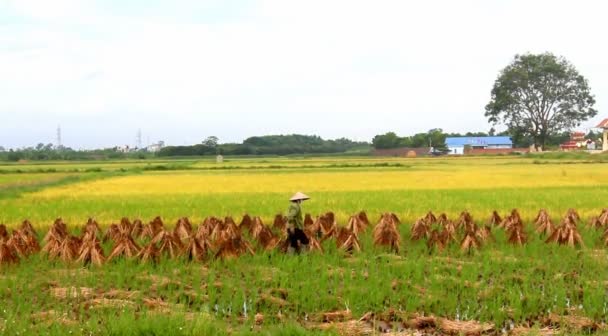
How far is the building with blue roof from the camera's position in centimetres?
10294

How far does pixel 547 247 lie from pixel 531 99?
6573 centimetres

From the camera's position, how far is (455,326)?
5359 millimetres

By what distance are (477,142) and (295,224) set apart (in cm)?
10201

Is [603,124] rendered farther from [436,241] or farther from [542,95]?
[436,241]

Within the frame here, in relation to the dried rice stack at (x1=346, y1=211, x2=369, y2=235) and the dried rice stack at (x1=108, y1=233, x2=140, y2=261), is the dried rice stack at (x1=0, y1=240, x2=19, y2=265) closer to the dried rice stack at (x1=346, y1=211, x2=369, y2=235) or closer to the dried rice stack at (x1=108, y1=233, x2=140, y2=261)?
the dried rice stack at (x1=108, y1=233, x2=140, y2=261)

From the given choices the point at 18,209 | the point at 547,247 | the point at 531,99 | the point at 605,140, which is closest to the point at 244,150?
the point at 531,99

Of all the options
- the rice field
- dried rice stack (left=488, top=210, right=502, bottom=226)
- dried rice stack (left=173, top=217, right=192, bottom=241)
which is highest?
dried rice stack (left=173, top=217, right=192, bottom=241)

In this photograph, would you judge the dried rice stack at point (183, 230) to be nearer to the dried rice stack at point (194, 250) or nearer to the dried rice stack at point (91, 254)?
the dried rice stack at point (194, 250)

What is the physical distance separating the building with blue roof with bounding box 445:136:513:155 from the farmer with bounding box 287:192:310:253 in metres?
95.4

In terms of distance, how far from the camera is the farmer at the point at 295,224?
27.5ft

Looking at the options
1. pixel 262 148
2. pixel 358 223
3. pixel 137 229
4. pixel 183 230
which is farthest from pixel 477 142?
pixel 183 230

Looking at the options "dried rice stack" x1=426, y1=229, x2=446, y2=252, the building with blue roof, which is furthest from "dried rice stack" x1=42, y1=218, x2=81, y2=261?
the building with blue roof

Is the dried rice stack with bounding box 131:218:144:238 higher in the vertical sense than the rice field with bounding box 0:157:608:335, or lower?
higher

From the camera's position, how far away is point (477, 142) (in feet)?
348
